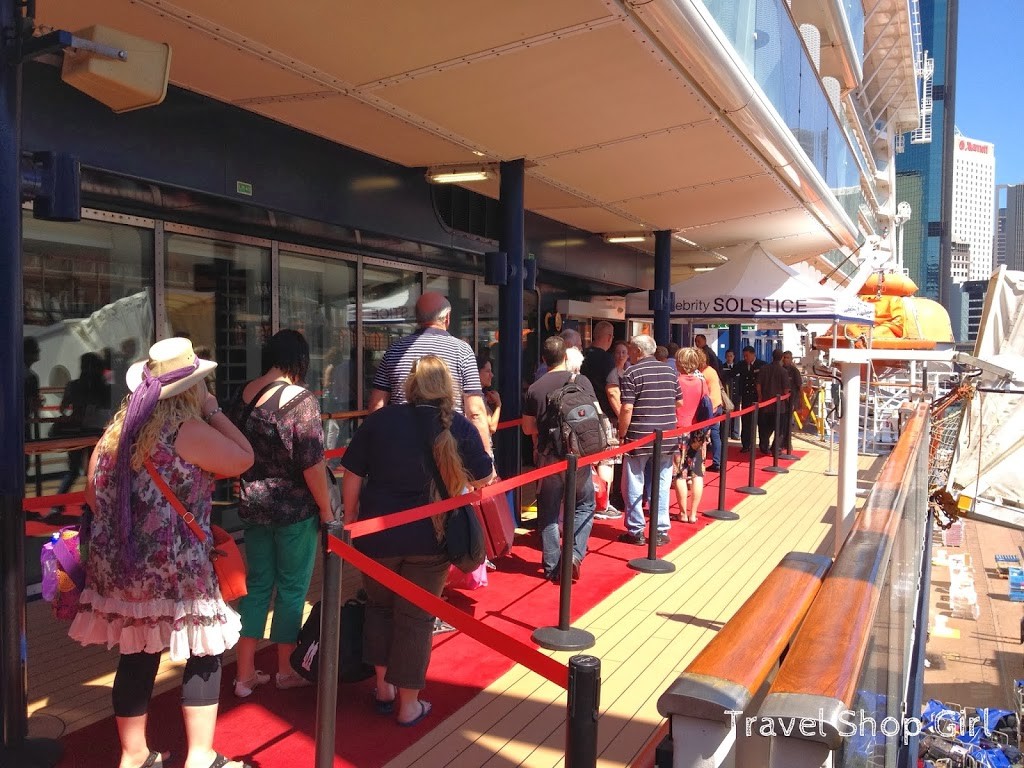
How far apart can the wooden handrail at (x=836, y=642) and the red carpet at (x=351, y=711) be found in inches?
93.7

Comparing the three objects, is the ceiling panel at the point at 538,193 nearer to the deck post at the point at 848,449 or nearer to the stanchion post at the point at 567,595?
the deck post at the point at 848,449

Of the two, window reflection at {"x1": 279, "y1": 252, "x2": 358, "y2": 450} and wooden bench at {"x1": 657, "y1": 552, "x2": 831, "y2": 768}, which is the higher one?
window reflection at {"x1": 279, "y1": 252, "x2": 358, "y2": 450}

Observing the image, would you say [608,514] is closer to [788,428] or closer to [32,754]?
[32,754]

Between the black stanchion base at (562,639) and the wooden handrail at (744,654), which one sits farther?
the black stanchion base at (562,639)

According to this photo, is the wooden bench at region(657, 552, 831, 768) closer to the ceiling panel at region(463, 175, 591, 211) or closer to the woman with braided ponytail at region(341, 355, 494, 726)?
the woman with braided ponytail at region(341, 355, 494, 726)

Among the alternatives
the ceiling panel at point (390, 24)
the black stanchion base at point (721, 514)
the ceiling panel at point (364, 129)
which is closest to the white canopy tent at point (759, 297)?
the black stanchion base at point (721, 514)

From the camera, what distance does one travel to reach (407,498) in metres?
3.63

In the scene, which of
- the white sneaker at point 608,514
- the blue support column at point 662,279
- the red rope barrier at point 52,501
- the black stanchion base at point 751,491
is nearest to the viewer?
the red rope barrier at point 52,501

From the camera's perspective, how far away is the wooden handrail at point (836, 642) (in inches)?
47.5

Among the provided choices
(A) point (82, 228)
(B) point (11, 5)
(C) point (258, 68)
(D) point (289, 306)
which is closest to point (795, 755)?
(B) point (11, 5)

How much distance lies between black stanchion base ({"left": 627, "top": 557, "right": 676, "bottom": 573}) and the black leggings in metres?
3.90

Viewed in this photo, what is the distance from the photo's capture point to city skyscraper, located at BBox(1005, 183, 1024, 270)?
15350 cm

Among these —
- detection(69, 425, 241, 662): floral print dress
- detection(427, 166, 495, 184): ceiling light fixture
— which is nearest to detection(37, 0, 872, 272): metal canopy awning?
detection(427, 166, 495, 184): ceiling light fixture

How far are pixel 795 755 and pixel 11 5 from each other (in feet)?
12.2
